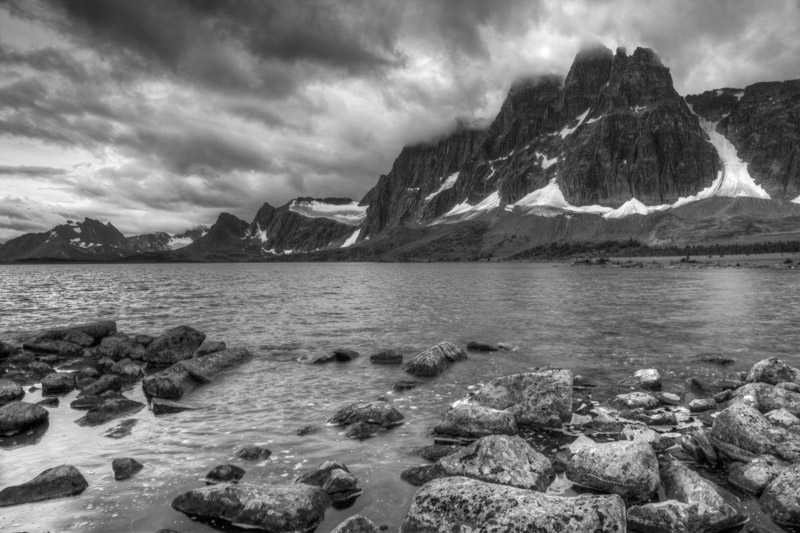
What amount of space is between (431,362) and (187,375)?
1180cm

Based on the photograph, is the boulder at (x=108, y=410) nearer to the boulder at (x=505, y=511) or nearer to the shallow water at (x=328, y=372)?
the shallow water at (x=328, y=372)

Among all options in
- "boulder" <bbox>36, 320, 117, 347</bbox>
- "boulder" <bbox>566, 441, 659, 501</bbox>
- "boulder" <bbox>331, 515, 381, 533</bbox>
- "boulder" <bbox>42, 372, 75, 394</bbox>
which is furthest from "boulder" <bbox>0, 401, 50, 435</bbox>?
"boulder" <bbox>566, 441, 659, 501</bbox>

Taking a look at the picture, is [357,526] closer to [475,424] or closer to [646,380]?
[475,424]

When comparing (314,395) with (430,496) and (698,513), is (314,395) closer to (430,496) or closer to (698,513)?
(430,496)

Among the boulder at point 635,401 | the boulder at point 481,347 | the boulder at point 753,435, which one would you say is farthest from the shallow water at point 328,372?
the boulder at point 753,435

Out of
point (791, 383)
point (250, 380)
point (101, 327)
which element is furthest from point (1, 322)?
point (791, 383)

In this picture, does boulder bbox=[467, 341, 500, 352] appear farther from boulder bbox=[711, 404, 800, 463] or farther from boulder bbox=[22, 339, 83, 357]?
boulder bbox=[22, 339, 83, 357]

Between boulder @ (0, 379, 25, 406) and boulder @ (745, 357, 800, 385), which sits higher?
boulder @ (745, 357, 800, 385)

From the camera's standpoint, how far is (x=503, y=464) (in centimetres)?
1172

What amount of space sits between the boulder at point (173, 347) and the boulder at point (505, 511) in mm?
22961

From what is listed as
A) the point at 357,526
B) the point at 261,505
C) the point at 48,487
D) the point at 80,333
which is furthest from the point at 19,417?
the point at 80,333

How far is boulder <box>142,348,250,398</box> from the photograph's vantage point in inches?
806

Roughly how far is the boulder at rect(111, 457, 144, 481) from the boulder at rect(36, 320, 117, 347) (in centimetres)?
2342

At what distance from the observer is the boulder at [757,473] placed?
11164 millimetres
